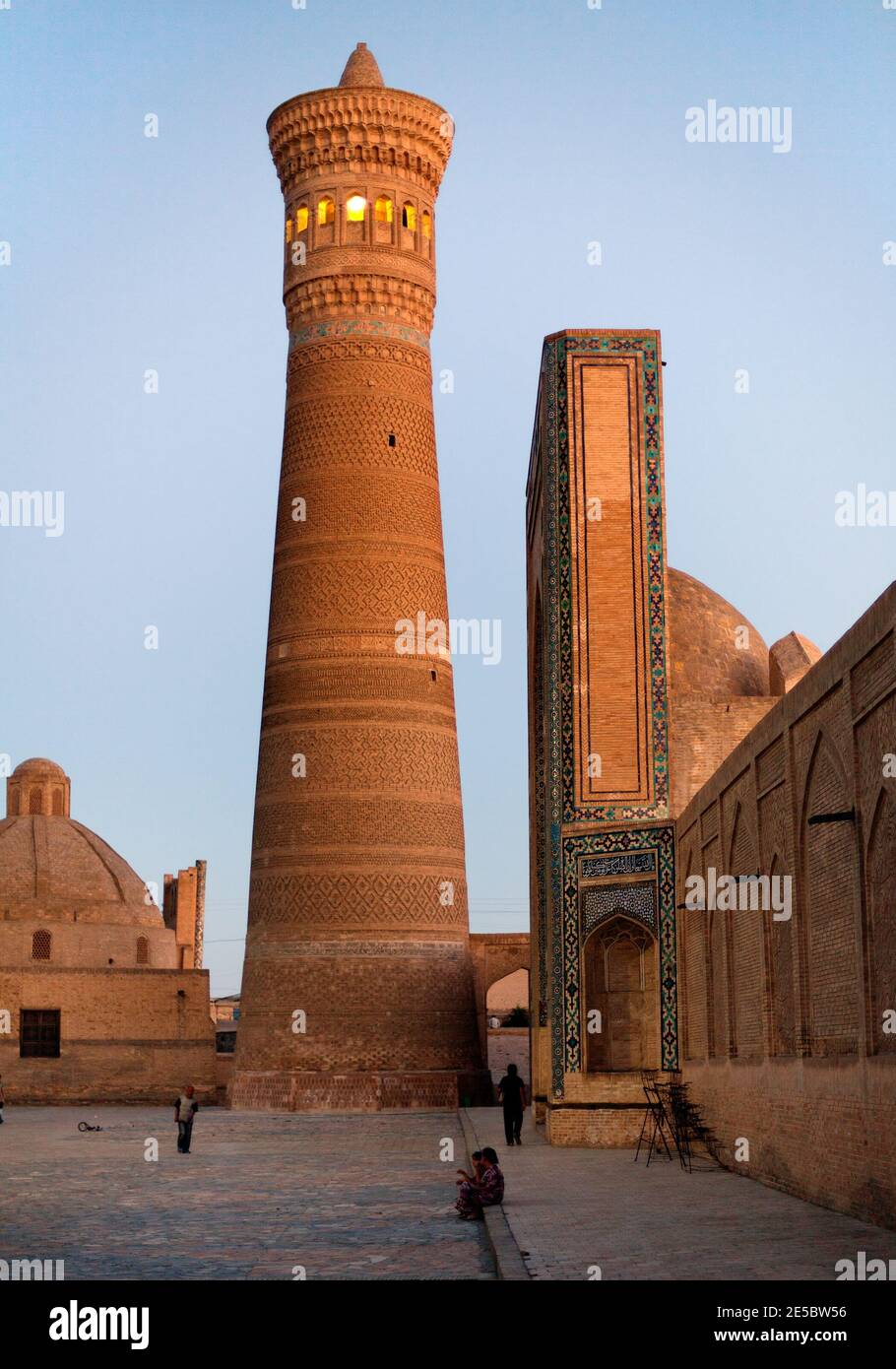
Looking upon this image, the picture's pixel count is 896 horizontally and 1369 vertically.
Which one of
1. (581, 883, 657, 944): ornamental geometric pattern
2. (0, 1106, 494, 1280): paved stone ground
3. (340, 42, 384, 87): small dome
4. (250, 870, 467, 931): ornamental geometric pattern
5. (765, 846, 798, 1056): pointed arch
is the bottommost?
(0, 1106, 494, 1280): paved stone ground

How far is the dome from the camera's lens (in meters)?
19.5

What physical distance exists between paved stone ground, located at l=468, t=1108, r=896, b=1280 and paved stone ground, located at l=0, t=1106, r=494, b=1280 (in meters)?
0.40

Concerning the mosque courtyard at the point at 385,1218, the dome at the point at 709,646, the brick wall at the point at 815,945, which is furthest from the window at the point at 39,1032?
the brick wall at the point at 815,945

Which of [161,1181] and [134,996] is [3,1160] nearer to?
[161,1181]

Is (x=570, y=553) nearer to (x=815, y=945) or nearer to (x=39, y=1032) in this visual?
(x=815, y=945)

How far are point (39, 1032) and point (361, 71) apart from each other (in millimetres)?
16596

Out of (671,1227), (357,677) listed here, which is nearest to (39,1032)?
(357,677)

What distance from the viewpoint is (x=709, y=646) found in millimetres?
19766

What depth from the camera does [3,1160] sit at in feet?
51.8

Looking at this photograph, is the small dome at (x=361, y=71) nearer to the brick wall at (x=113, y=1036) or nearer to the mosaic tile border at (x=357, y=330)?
the mosaic tile border at (x=357, y=330)

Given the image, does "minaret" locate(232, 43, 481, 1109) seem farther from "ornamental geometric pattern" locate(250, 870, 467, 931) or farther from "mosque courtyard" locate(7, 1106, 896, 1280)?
"mosque courtyard" locate(7, 1106, 896, 1280)

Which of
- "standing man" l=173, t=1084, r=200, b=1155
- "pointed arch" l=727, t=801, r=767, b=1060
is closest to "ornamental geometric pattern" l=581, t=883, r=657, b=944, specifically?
"pointed arch" l=727, t=801, r=767, b=1060

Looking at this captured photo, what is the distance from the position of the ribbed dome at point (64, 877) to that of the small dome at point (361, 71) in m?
18.2
